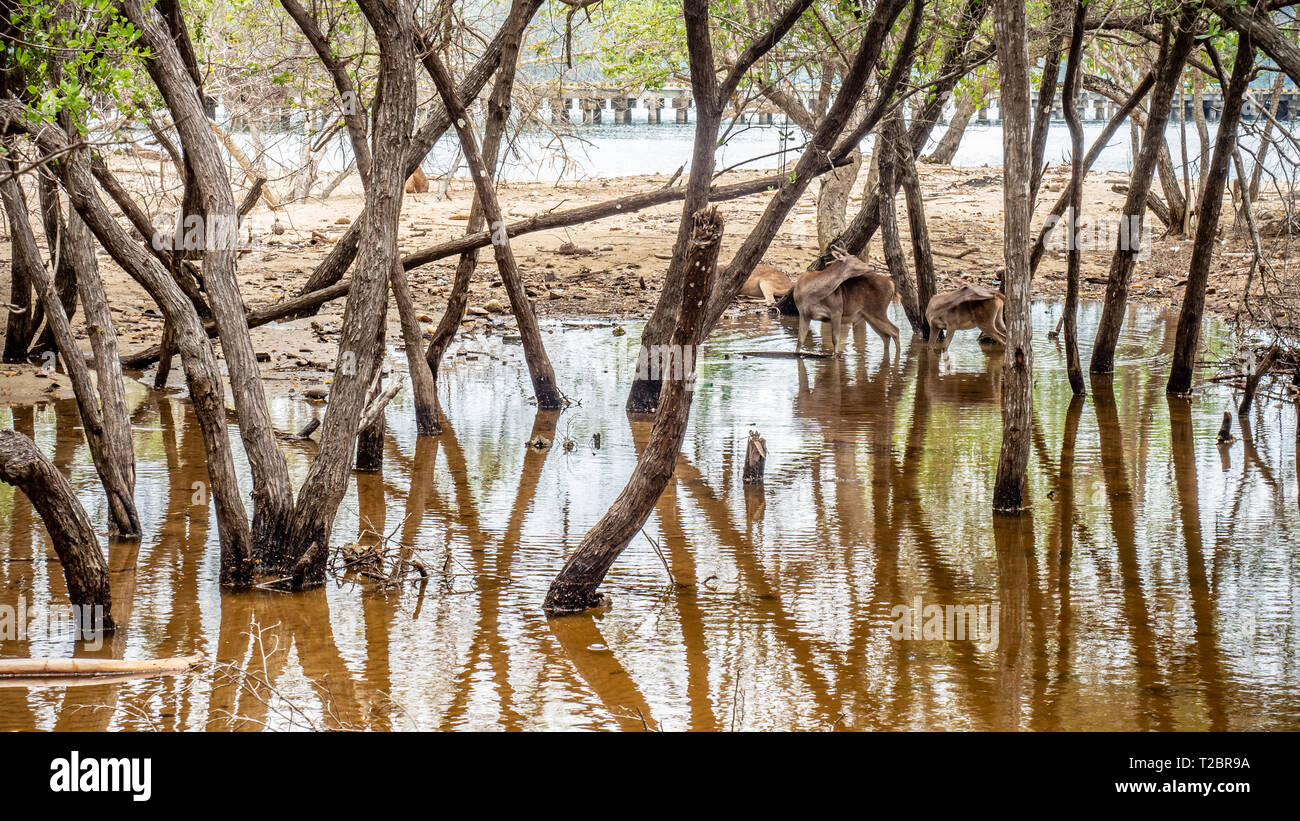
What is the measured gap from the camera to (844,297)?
49.0ft

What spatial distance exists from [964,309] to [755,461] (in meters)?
6.03

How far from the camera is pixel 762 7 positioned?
13.8 metres

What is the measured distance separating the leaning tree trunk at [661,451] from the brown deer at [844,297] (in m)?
8.41

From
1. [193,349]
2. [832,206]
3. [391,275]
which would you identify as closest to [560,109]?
[391,275]

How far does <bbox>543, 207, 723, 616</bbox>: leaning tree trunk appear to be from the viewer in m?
5.88

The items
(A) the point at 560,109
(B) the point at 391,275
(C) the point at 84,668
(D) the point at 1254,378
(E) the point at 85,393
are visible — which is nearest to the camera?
(C) the point at 84,668

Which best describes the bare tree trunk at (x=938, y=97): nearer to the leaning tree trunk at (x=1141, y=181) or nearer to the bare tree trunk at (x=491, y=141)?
the leaning tree trunk at (x=1141, y=181)

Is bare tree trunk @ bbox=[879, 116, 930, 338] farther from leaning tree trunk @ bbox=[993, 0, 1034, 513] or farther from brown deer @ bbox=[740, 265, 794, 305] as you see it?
leaning tree trunk @ bbox=[993, 0, 1034, 513]

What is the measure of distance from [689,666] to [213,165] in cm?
355

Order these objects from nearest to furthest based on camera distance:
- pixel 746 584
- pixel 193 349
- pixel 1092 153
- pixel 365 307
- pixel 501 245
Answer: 1. pixel 193 349
2. pixel 365 307
3. pixel 746 584
4. pixel 501 245
5. pixel 1092 153

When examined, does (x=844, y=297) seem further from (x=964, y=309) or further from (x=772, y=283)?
(x=772, y=283)
